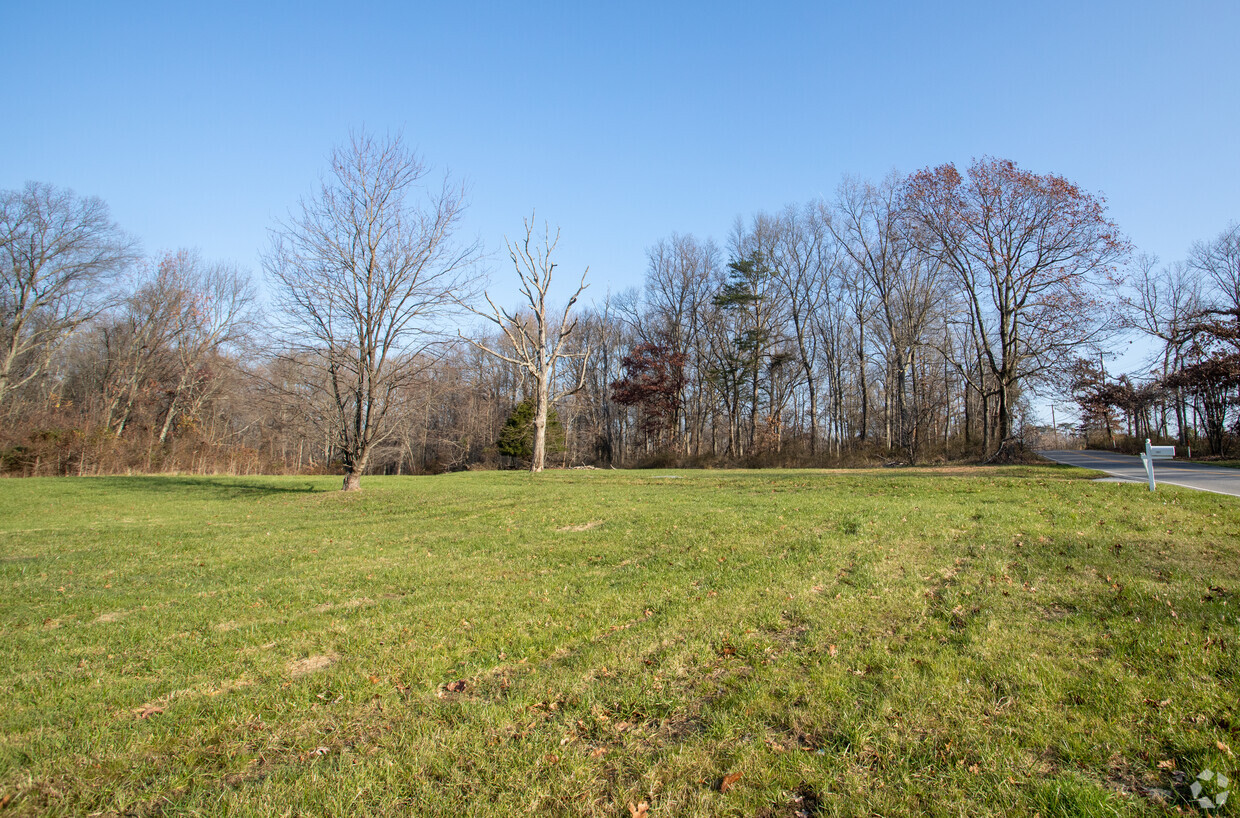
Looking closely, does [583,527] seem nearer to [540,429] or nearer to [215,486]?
[540,429]

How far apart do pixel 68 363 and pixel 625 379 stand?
37.8 meters

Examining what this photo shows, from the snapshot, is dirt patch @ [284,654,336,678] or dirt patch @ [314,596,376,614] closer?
dirt patch @ [284,654,336,678]

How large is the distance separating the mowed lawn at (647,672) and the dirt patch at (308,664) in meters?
0.02

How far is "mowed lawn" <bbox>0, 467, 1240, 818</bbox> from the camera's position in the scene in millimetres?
2883

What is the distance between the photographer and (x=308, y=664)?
468 cm

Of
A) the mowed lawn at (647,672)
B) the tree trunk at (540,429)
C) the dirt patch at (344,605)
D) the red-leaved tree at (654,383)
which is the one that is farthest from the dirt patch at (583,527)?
the red-leaved tree at (654,383)

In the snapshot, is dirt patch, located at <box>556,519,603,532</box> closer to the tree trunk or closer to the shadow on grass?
the shadow on grass

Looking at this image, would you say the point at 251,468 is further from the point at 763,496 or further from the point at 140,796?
the point at 140,796

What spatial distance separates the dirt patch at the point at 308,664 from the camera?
14.8 ft

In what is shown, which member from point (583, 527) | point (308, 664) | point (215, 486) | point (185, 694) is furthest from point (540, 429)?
point (185, 694)

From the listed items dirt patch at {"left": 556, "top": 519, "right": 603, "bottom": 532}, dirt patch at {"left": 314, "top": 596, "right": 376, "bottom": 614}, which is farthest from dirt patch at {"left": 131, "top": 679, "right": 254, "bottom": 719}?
dirt patch at {"left": 556, "top": 519, "right": 603, "bottom": 532}

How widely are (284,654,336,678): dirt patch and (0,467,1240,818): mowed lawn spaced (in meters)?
0.02

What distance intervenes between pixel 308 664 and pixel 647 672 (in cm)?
280

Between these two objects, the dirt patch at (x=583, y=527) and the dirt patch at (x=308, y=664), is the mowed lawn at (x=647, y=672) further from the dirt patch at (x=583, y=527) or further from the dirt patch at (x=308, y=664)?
the dirt patch at (x=583, y=527)
